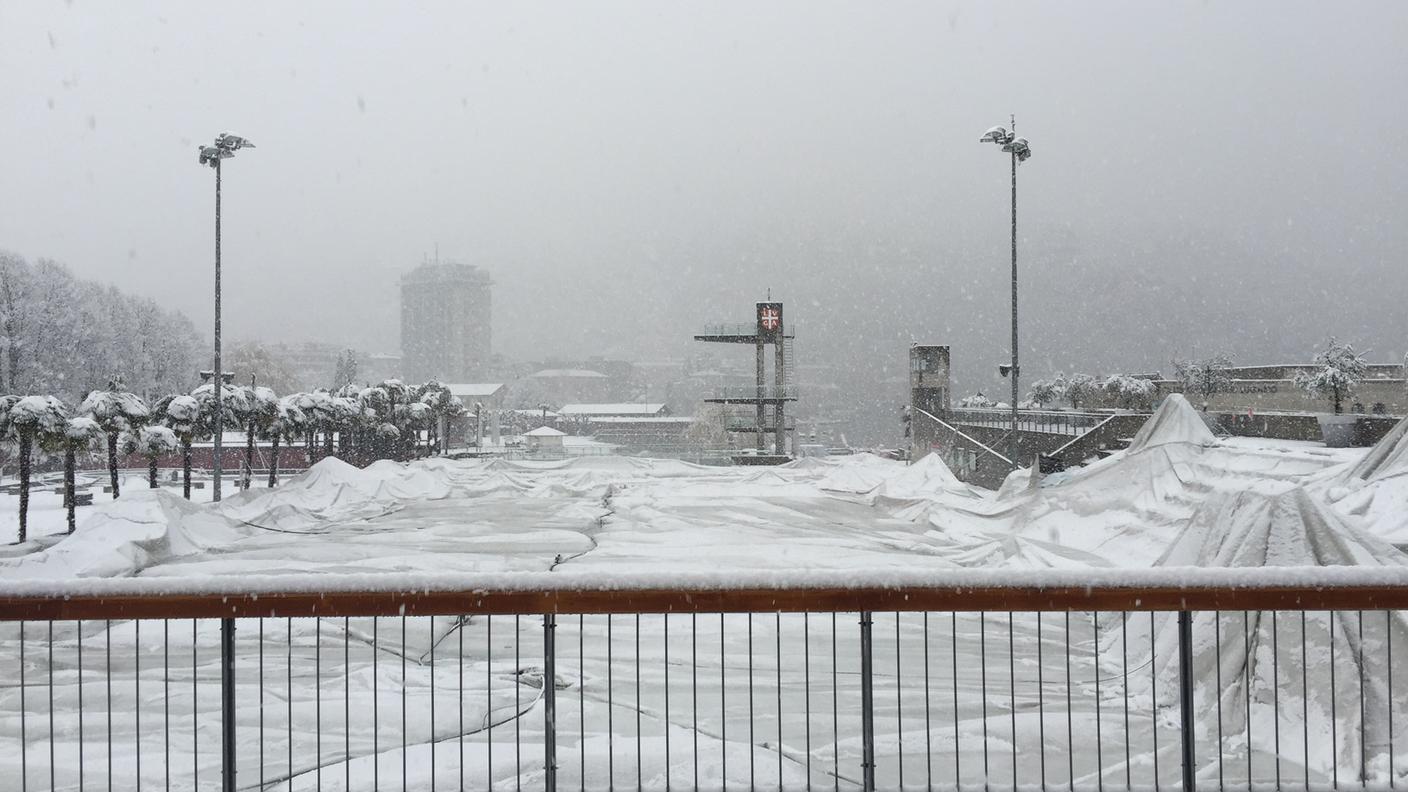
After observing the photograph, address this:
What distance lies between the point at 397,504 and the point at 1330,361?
45912mm

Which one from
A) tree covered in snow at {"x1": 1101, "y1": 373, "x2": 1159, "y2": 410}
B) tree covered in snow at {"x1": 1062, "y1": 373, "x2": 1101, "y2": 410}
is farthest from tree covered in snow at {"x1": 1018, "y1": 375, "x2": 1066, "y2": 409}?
tree covered in snow at {"x1": 1101, "y1": 373, "x2": 1159, "y2": 410}

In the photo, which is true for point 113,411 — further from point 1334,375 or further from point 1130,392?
point 1130,392

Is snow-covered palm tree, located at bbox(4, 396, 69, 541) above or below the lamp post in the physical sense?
below

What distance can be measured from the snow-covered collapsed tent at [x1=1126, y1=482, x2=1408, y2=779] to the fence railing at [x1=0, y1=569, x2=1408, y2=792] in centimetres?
2

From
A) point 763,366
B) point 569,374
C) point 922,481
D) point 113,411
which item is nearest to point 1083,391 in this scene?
point 763,366

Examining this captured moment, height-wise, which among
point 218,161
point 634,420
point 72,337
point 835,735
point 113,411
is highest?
point 218,161

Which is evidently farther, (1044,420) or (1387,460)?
(1044,420)

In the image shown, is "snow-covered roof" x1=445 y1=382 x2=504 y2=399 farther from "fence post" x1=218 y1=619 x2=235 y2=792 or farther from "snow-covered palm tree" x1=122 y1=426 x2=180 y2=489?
"fence post" x1=218 y1=619 x2=235 y2=792

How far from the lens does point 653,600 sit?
3.50 metres

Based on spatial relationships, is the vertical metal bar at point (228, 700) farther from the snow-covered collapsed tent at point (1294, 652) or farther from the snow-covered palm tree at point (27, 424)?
the snow-covered palm tree at point (27, 424)

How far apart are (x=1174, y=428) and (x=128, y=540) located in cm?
1864

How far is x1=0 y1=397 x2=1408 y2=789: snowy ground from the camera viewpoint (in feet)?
16.8

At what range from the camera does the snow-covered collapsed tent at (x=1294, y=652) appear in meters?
5.47

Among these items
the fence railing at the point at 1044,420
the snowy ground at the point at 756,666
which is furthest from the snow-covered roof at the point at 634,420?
the snowy ground at the point at 756,666
